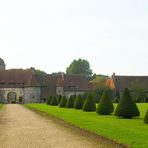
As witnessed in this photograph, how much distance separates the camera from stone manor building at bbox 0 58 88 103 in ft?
337

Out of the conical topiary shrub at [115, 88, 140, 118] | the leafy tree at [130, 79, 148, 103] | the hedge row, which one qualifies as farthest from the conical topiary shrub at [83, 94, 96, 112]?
the leafy tree at [130, 79, 148, 103]

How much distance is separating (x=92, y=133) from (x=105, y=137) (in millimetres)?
2027

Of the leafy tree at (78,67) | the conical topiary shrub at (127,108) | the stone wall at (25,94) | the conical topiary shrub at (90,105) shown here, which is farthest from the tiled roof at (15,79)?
the conical topiary shrub at (127,108)

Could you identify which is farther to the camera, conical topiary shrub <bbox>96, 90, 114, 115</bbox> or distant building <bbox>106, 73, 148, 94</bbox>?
distant building <bbox>106, 73, 148, 94</bbox>

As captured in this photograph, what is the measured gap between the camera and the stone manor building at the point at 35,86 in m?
103

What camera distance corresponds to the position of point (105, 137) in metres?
18.5

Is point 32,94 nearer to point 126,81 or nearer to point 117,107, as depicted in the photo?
point 126,81

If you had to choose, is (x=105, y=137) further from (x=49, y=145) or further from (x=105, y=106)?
(x=105, y=106)

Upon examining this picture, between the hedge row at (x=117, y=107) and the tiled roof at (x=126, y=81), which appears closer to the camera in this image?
the hedge row at (x=117, y=107)

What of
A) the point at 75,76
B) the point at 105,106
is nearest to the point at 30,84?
the point at 75,76

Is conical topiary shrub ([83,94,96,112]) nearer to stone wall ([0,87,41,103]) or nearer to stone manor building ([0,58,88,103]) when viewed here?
stone manor building ([0,58,88,103])

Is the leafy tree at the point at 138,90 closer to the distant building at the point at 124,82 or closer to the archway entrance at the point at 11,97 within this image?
the distant building at the point at 124,82

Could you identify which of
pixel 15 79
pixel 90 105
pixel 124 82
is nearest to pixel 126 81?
pixel 124 82

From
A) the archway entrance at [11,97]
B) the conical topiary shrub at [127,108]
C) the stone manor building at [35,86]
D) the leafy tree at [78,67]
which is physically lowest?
the conical topiary shrub at [127,108]
